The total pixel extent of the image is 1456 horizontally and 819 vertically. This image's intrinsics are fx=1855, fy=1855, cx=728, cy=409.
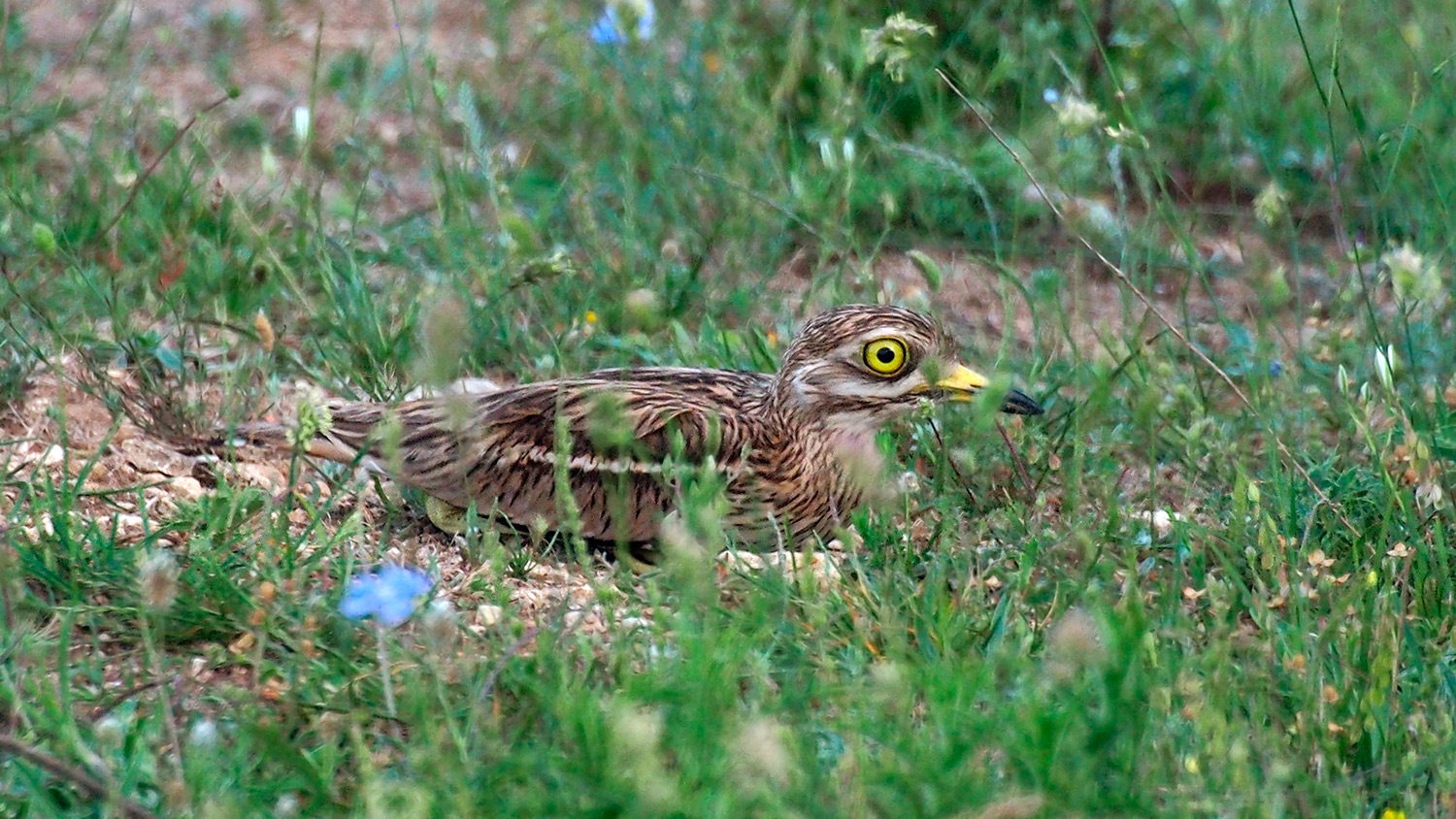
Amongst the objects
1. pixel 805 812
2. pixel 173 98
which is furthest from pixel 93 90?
pixel 805 812

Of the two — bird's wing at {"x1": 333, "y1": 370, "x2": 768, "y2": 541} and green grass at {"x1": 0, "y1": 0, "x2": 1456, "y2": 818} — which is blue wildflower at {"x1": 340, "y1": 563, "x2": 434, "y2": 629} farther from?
bird's wing at {"x1": 333, "y1": 370, "x2": 768, "y2": 541}

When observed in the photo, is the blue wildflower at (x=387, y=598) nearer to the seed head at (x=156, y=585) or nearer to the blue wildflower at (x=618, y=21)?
the seed head at (x=156, y=585)

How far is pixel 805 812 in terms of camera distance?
9.34ft

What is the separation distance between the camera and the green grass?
10.1 ft

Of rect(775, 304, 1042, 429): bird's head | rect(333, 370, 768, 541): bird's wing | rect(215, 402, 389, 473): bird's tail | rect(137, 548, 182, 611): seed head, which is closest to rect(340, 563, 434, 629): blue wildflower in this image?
rect(137, 548, 182, 611): seed head

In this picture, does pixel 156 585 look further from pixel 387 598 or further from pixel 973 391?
pixel 973 391

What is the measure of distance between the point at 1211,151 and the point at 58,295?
394 centimetres

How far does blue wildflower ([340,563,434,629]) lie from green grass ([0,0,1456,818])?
0.31 ft

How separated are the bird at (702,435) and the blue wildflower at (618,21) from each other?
1.26m

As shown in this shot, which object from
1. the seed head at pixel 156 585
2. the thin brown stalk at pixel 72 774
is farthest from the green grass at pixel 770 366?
the seed head at pixel 156 585

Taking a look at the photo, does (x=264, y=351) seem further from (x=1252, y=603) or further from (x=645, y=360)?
(x=1252, y=603)

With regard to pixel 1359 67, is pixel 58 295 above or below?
below

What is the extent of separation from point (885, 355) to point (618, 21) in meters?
1.70

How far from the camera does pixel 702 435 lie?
4.49 meters
